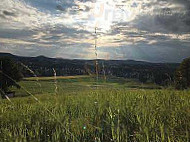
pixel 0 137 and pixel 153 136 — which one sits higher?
pixel 153 136

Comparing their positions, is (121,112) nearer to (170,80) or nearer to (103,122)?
(103,122)

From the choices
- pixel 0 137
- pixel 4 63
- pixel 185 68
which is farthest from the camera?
pixel 4 63

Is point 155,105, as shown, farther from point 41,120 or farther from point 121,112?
point 41,120

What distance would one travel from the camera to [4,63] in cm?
4944

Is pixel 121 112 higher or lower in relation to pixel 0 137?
higher

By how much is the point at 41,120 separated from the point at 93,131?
1054 mm

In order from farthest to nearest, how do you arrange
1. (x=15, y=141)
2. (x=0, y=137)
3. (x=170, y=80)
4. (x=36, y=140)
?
(x=170, y=80) < (x=0, y=137) < (x=36, y=140) < (x=15, y=141)

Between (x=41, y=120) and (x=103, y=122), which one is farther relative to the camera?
(x=41, y=120)

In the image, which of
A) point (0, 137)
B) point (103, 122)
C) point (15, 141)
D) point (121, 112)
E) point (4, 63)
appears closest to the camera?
point (15, 141)

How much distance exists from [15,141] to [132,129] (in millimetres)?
1464

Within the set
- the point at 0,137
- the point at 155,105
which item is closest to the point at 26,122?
the point at 0,137

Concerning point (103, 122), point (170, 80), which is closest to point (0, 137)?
point (103, 122)

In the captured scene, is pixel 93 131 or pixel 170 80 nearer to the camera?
pixel 93 131

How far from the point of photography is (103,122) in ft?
9.65
